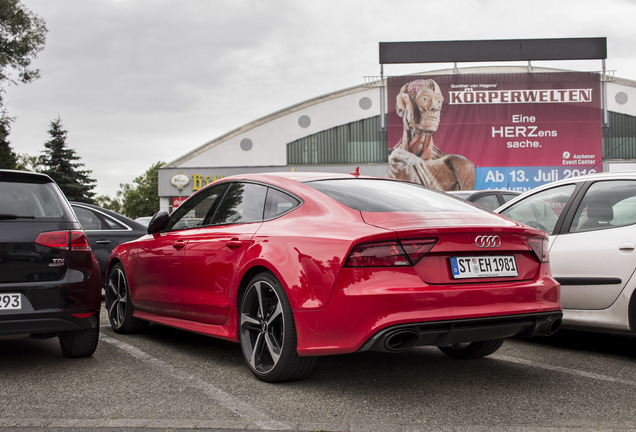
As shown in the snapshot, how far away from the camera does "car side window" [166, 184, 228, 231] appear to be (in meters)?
5.30

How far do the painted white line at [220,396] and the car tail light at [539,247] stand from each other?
73.4 inches

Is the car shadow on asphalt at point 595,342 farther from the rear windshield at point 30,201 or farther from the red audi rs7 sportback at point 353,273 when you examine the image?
the rear windshield at point 30,201


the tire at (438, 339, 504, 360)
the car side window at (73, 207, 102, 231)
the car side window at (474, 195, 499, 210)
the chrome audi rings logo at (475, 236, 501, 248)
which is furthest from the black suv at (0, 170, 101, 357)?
the car side window at (474, 195, 499, 210)

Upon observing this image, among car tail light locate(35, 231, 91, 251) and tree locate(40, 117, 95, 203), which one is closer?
car tail light locate(35, 231, 91, 251)

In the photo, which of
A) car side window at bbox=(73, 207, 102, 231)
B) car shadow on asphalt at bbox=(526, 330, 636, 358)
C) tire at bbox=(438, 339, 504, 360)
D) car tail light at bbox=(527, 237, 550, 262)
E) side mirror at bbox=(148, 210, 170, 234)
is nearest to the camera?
car tail light at bbox=(527, 237, 550, 262)

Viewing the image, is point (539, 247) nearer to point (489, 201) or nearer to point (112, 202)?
point (489, 201)

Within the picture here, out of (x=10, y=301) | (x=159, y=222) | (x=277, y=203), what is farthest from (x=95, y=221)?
(x=277, y=203)

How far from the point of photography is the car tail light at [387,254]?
12.1ft

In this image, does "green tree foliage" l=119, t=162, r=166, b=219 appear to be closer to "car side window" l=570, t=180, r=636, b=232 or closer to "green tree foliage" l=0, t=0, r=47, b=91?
"green tree foliage" l=0, t=0, r=47, b=91

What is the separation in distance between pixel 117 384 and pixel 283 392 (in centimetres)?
110

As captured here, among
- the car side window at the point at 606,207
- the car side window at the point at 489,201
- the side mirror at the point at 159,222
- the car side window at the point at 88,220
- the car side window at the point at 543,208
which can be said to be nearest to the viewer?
the car side window at the point at 606,207

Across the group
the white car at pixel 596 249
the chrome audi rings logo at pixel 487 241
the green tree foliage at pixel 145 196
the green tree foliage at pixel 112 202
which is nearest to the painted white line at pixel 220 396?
the chrome audi rings logo at pixel 487 241

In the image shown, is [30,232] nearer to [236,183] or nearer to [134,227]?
[236,183]

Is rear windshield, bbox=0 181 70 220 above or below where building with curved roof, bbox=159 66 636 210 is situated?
below
